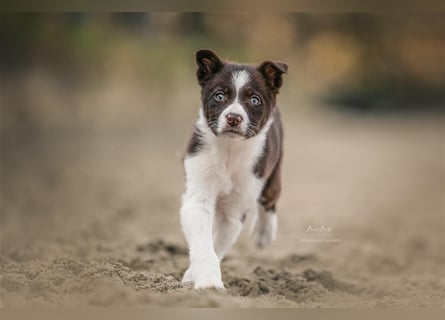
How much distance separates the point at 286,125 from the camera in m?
6.46

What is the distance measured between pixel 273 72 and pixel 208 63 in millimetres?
327

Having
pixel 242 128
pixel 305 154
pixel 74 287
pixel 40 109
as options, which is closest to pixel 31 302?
pixel 74 287

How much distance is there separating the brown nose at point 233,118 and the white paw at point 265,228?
1.03m

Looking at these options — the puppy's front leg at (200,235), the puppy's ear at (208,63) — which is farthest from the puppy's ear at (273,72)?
the puppy's front leg at (200,235)

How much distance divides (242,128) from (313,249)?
1.58 m

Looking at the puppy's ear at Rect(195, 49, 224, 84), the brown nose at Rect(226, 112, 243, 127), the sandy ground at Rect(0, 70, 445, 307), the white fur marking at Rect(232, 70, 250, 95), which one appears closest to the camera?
the brown nose at Rect(226, 112, 243, 127)

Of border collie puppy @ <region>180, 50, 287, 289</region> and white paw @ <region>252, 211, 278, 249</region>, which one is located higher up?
border collie puppy @ <region>180, 50, 287, 289</region>

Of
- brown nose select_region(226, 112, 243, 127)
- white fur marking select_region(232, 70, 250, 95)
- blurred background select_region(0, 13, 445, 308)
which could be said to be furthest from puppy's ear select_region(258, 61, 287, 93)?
blurred background select_region(0, 13, 445, 308)

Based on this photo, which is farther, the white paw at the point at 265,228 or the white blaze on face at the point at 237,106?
the white paw at the point at 265,228

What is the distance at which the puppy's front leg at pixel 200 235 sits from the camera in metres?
3.71

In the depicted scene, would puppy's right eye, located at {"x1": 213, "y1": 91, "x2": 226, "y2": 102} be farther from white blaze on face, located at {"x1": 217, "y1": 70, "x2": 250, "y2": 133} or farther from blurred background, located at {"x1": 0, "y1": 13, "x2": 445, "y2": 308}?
blurred background, located at {"x1": 0, "y1": 13, "x2": 445, "y2": 308}

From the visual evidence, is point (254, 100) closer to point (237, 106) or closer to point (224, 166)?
point (237, 106)

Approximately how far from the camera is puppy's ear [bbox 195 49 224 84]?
3.92 m

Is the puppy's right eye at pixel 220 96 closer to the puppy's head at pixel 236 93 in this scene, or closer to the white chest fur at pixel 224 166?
the puppy's head at pixel 236 93
